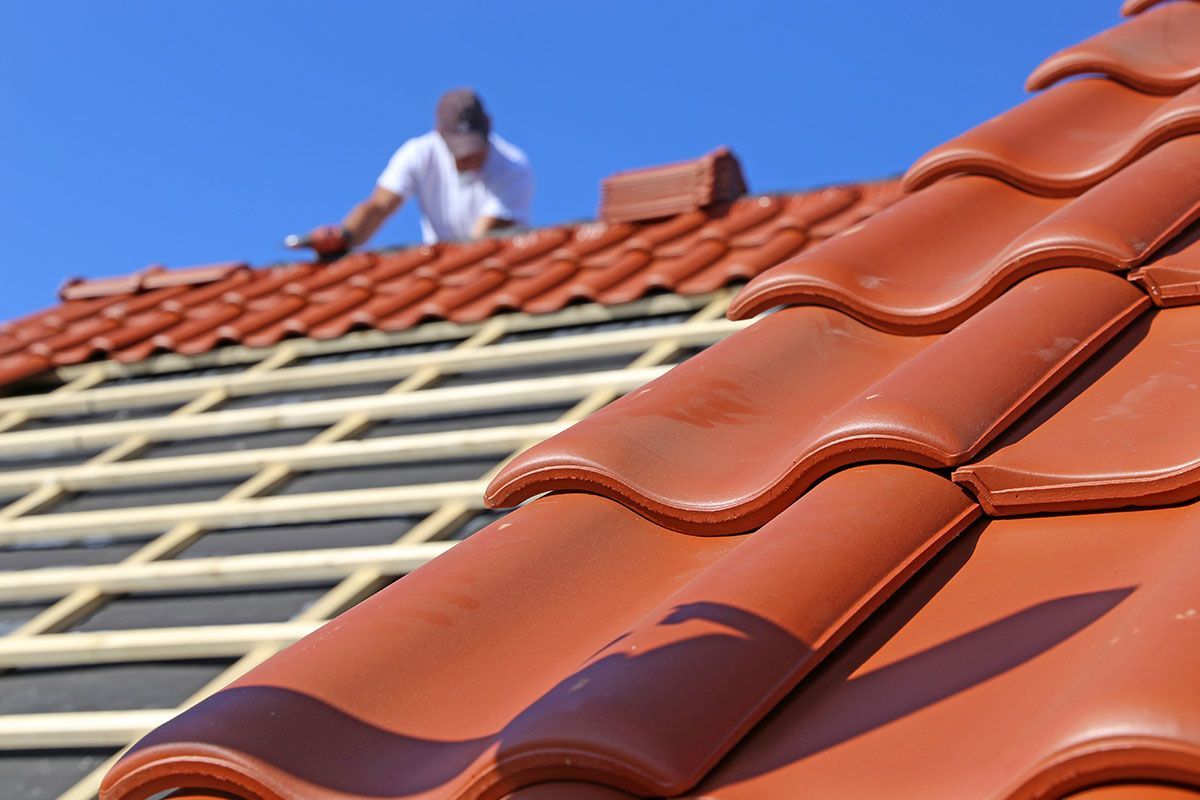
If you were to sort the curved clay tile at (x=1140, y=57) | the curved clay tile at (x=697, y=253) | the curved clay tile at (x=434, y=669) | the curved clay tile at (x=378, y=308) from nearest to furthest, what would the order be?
the curved clay tile at (x=434, y=669)
the curved clay tile at (x=1140, y=57)
the curved clay tile at (x=697, y=253)
the curved clay tile at (x=378, y=308)

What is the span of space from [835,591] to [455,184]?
17.9ft

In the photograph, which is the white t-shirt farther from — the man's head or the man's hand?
the man's hand

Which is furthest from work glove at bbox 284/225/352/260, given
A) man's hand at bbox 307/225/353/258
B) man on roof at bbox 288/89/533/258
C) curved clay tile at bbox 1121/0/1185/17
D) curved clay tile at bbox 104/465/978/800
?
curved clay tile at bbox 104/465/978/800

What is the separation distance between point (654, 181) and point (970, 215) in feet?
8.43

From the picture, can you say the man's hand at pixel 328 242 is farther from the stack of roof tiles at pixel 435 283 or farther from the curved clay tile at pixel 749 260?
the curved clay tile at pixel 749 260

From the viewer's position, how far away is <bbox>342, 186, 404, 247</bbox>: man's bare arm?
20.2 feet

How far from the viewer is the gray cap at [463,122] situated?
6.32 m

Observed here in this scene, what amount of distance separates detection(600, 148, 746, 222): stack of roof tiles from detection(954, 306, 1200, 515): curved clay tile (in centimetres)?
317

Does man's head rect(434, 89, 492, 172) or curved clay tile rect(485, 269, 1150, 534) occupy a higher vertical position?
man's head rect(434, 89, 492, 172)

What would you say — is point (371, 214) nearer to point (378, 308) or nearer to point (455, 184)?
point (455, 184)

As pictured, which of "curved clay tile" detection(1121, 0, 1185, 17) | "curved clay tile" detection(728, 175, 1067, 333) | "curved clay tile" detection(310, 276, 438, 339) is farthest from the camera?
"curved clay tile" detection(310, 276, 438, 339)

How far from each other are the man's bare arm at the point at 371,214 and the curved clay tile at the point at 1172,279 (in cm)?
460

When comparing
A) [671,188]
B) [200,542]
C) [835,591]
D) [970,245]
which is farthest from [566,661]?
[671,188]

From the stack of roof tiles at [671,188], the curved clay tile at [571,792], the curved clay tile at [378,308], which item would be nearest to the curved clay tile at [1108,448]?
the curved clay tile at [571,792]
